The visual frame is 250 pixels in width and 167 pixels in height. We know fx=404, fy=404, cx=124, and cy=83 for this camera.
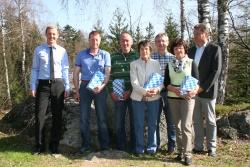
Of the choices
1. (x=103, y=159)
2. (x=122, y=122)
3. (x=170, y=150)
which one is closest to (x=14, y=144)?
(x=103, y=159)

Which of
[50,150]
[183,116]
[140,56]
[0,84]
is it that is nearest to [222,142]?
[183,116]

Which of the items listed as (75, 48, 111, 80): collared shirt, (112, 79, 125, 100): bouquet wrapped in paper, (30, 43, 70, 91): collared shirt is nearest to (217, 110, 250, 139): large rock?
(112, 79, 125, 100): bouquet wrapped in paper

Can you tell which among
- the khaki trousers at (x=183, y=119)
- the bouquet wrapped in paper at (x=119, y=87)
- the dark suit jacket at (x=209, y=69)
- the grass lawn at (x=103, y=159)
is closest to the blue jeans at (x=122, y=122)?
the bouquet wrapped in paper at (x=119, y=87)

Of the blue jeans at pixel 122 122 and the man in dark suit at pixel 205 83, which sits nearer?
the man in dark suit at pixel 205 83

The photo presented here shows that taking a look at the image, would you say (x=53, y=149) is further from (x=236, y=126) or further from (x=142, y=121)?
(x=236, y=126)

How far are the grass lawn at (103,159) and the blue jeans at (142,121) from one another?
189 mm

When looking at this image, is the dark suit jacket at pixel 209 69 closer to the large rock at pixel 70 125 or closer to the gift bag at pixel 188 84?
the gift bag at pixel 188 84

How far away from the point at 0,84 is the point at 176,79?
18.8 m

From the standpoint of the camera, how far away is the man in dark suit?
23.0ft

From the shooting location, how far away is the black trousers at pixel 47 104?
703 centimetres

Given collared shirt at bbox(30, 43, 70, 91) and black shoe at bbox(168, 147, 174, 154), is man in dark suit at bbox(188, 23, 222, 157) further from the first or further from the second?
collared shirt at bbox(30, 43, 70, 91)

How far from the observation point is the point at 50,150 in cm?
736

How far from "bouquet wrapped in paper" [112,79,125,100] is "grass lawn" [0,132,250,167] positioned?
1.07 m

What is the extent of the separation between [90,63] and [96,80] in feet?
1.21
